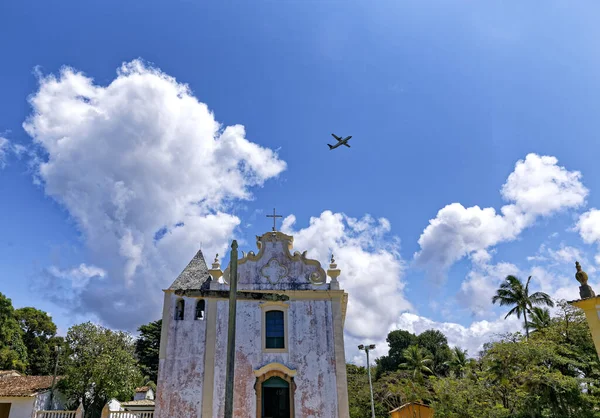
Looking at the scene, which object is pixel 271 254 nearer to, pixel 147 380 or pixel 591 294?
pixel 591 294

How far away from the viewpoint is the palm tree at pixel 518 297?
3644 centimetres

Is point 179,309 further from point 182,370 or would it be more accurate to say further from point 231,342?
point 231,342

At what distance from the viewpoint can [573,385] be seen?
1919 cm

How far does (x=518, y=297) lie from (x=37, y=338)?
4966 centimetres

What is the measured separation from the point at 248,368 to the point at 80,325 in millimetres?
14892

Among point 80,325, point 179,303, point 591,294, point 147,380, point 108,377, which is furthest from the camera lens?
point 147,380

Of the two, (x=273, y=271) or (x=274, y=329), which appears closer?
(x=274, y=329)

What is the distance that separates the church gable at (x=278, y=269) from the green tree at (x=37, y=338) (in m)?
35.6

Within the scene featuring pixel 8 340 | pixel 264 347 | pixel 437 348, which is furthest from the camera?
pixel 437 348

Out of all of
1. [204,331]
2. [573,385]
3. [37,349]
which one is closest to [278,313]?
[204,331]

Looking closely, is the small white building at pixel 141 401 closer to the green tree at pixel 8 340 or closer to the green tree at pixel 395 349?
the green tree at pixel 8 340

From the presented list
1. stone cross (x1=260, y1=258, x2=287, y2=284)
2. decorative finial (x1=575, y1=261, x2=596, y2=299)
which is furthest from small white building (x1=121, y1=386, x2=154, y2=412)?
decorative finial (x1=575, y1=261, x2=596, y2=299)

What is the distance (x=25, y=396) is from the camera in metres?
23.2

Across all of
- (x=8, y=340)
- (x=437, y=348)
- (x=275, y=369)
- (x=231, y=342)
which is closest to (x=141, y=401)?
(x=8, y=340)
